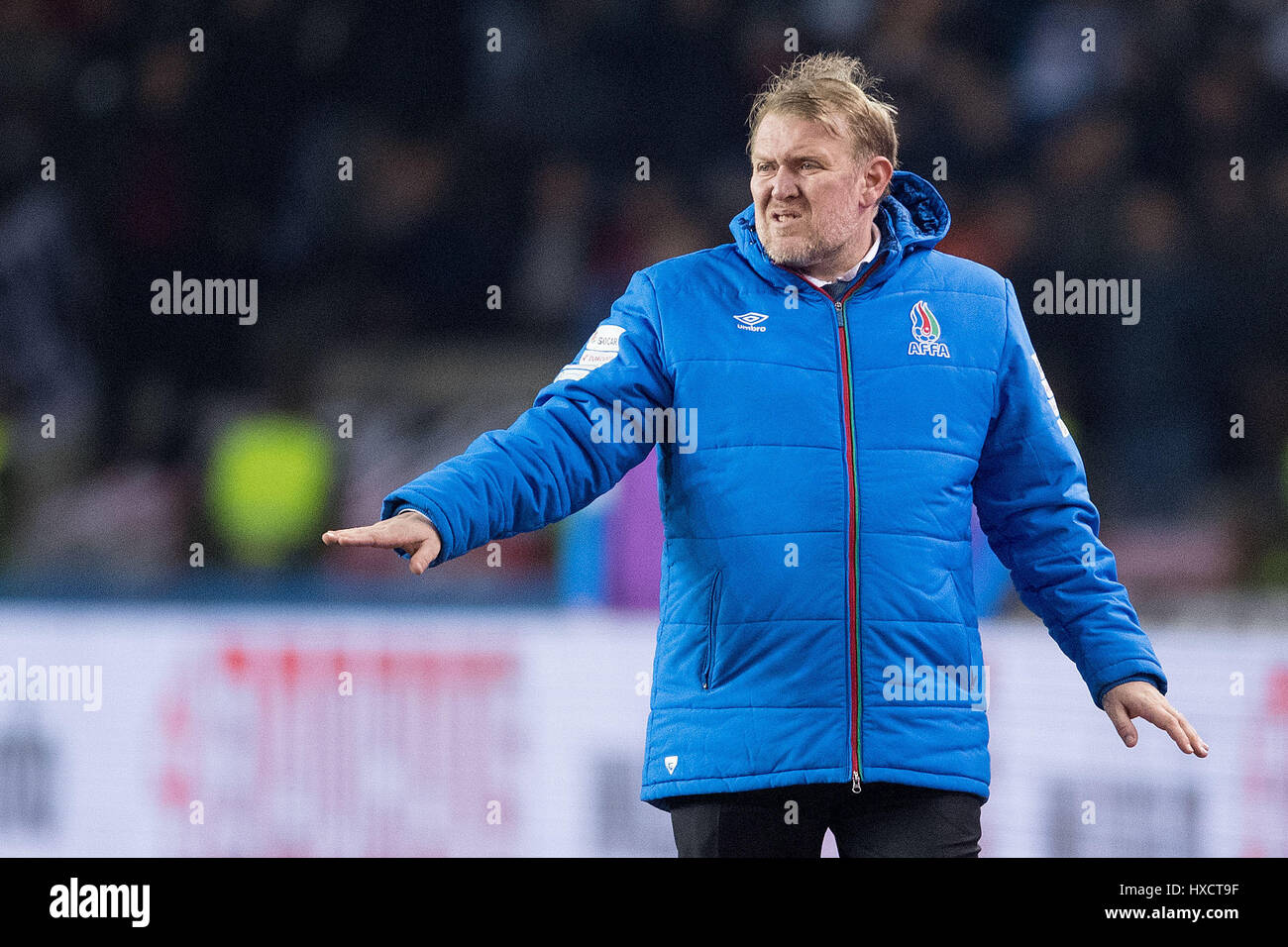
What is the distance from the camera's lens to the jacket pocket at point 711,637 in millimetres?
2820

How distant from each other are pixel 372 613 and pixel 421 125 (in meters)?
3.78

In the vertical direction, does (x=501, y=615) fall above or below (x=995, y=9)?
below

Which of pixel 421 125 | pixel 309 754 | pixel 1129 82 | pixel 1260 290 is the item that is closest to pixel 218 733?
pixel 309 754

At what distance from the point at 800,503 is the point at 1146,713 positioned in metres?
0.74

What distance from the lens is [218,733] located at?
5.41m

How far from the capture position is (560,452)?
9.32 feet

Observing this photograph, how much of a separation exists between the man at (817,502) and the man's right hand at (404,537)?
0.04 ft

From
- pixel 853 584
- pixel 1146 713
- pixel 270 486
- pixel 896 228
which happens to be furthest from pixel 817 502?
pixel 270 486

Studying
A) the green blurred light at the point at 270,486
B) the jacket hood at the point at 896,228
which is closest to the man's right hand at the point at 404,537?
the jacket hood at the point at 896,228

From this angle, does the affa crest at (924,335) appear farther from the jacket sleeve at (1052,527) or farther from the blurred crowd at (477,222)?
the blurred crowd at (477,222)

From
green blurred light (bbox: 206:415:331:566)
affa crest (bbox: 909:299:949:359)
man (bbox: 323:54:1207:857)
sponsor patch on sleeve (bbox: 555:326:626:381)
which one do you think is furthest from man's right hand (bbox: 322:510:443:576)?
green blurred light (bbox: 206:415:331:566)

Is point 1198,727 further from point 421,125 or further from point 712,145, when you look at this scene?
point 421,125

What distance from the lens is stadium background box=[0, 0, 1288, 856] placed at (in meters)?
5.32

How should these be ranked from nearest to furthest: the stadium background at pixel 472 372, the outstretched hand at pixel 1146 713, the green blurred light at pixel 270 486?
the outstretched hand at pixel 1146 713, the stadium background at pixel 472 372, the green blurred light at pixel 270 486
